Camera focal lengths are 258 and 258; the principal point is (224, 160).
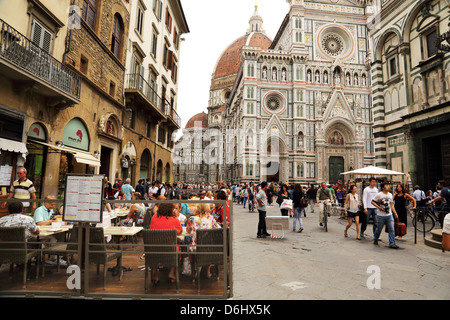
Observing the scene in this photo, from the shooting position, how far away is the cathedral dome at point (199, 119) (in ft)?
248

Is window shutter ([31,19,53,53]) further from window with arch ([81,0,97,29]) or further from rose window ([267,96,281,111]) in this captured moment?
rose window ([267,96,281,111])

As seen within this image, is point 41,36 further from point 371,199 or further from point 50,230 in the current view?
point 371,199

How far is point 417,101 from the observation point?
13.2 m

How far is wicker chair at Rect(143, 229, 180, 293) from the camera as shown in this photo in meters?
3.61

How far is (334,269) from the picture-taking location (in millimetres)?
4840

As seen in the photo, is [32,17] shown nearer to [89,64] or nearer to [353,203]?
[89,64]

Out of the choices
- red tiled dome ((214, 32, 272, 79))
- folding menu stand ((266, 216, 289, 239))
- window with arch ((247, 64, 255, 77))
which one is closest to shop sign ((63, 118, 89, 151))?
folding menu stand ((266, 216, 289, 239))

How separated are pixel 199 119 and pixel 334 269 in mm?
74033

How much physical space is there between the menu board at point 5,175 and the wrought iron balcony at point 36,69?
250 cm

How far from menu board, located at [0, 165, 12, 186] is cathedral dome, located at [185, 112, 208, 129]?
223ft

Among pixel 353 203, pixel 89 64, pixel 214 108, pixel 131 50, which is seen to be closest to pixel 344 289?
pixel 353 203

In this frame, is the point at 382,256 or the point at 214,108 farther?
the point at 214,108

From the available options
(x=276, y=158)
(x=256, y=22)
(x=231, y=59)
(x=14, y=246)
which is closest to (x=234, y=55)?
(x=231, y=59)
